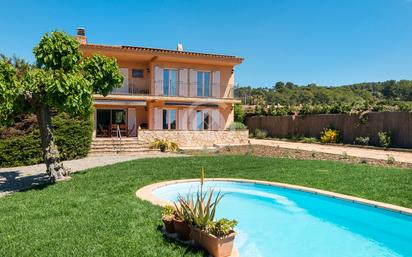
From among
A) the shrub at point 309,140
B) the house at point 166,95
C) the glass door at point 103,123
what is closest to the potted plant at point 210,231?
the house at point 166,95

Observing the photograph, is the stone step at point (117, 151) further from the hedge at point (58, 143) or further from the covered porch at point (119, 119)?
the covered porch at point (119, 119)

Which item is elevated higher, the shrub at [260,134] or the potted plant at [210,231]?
the shrub at [260,134]

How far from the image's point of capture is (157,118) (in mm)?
27172

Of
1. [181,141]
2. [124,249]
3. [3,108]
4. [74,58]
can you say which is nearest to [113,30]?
[181,141]

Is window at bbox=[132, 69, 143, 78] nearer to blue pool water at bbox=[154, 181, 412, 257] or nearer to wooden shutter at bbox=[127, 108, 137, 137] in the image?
wooden shutter at bbox=[127, 108, 137, 137]

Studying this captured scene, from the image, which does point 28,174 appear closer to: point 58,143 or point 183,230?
point 58,143

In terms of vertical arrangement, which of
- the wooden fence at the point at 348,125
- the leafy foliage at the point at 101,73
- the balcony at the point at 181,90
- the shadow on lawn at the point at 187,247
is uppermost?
the balcony at the point at 181,90

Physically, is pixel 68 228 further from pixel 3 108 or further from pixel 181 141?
pixel 181 141

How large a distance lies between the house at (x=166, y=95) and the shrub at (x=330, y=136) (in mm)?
6995

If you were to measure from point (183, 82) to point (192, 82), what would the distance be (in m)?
0.88

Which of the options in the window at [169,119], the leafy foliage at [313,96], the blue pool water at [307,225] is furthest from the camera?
the leafy foliage at [313,96]

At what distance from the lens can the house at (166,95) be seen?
25891mm

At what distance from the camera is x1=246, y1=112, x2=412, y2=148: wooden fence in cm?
2131

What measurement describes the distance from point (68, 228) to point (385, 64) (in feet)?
105
